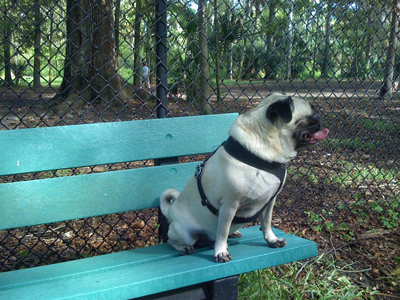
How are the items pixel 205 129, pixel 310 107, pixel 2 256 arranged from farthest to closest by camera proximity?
pixel 2 256
pixel 205 129
pixel 310 107

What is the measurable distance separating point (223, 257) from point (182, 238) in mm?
278

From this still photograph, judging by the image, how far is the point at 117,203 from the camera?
7.38 ft

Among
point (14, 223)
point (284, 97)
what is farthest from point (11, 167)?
point (284, 97)

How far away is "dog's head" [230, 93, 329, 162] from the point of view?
1790mm

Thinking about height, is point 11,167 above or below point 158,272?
above

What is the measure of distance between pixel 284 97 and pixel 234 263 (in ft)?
2.61

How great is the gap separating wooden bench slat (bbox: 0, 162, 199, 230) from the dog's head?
0.68 meters

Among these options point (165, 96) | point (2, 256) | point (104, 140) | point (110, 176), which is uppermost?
point (165, 96)

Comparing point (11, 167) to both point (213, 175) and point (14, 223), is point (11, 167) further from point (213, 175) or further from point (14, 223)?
point (213, 175)

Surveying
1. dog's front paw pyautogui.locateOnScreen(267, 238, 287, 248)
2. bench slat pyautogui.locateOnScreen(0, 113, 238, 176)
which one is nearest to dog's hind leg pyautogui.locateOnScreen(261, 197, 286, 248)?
dog's front paw pyautogui.locateOnScreen(267, 238, 287, 248)

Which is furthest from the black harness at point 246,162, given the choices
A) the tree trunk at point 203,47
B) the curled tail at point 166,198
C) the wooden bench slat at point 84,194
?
the tree trunk at point 203,47

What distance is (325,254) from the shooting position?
9.77 ft

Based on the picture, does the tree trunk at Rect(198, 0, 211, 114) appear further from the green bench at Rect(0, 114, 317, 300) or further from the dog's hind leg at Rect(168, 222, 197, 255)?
the dog's hind leg at Rect(168, 222, 197, 255)

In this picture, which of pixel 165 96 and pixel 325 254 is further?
pixel 325 254
